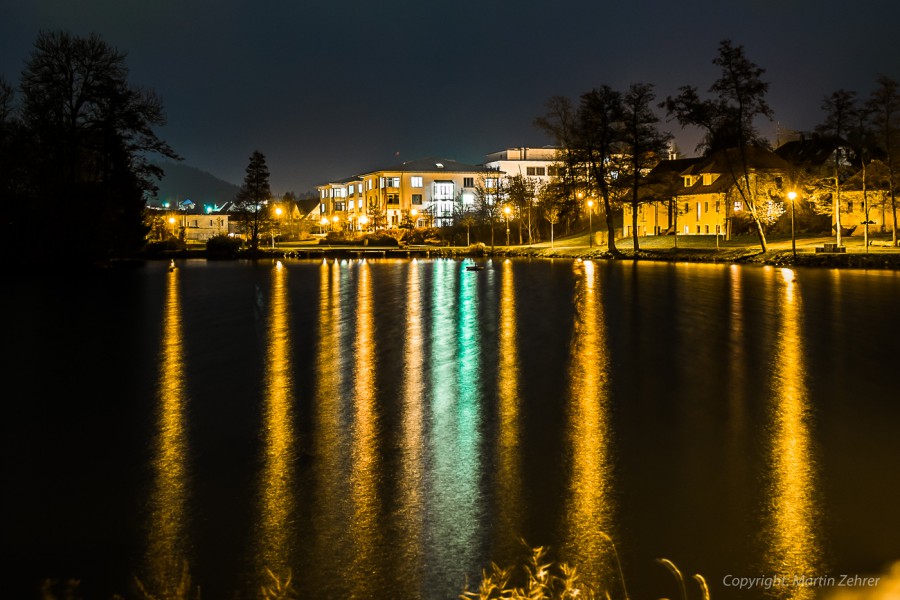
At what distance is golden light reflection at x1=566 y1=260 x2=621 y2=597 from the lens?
255 inches

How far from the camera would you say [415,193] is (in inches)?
5007

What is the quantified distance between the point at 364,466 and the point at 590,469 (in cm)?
235

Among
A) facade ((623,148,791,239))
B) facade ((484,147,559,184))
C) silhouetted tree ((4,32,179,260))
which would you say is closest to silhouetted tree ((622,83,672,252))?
facade ((623,148,791,239))

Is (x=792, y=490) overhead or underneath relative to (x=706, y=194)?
underneath

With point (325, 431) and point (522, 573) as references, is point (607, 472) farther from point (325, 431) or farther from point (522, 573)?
point (325, 431)

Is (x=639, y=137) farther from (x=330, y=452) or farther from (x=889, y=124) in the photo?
(x=330, y=452)

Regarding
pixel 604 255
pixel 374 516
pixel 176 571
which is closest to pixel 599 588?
pixel 374 516

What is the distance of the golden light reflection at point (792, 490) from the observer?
6.34 metres

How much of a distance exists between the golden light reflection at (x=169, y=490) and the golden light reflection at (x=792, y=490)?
4.43 meters

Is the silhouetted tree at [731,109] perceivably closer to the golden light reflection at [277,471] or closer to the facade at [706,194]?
the facade at [706,194]

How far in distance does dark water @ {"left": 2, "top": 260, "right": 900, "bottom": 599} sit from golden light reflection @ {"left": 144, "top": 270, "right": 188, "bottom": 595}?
3 cm

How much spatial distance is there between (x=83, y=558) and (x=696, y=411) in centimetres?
792

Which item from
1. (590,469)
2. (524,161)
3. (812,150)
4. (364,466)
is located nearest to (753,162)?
(812,150)

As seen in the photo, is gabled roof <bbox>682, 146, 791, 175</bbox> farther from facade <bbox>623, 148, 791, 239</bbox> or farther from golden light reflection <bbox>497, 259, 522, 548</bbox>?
golden light reflection <bbox>497, 259, 522, 548</bbox>
